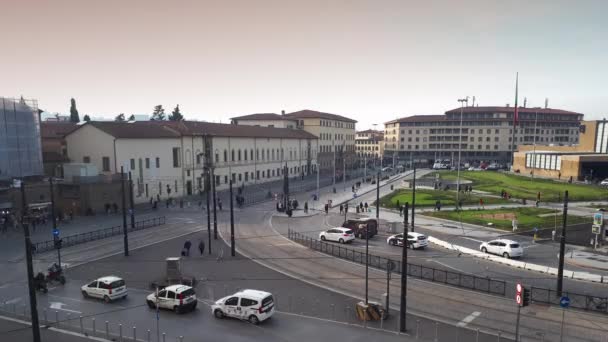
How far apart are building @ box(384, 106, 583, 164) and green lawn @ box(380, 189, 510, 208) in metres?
76.3

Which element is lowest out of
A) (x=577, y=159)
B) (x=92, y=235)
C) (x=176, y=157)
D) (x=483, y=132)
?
(x=92, y=235)

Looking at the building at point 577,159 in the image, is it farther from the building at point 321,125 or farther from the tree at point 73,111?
the tree at point 73,111

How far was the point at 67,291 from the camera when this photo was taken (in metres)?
25.1

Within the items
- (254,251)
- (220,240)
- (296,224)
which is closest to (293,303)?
(254,251)

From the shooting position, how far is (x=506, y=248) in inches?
1230

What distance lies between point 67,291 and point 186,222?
22.2 meters

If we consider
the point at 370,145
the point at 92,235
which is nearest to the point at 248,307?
the point at 92,235

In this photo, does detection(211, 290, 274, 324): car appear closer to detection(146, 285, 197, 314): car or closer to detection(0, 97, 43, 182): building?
detection(146, 285, 197, 314): car

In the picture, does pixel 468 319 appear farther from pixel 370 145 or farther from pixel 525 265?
pixel 370 145

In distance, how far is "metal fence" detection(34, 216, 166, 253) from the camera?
35.5 meters

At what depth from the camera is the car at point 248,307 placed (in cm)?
1984

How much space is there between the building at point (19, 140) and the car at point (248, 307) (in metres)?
42.4

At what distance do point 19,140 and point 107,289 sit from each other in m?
39.6

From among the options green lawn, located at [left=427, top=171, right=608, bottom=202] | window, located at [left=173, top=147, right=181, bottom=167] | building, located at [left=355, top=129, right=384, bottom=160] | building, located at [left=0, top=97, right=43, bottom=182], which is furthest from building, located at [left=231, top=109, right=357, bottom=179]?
building, located at [left=0, top=97, right=43, bottom=182]
